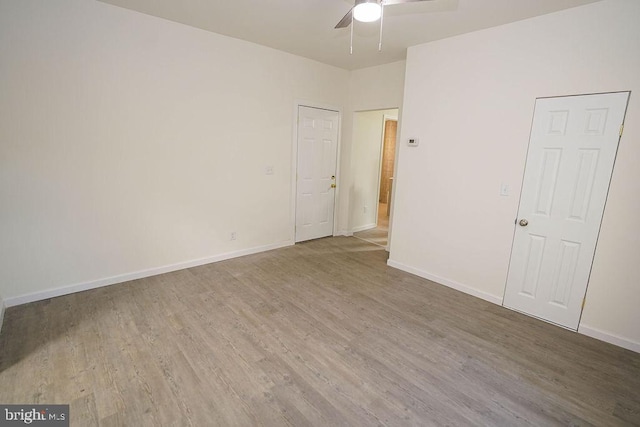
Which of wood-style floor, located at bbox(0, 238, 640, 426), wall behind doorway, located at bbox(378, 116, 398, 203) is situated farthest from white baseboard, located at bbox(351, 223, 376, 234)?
wood-style floor, located at bbox(0, 238, 640, 426)

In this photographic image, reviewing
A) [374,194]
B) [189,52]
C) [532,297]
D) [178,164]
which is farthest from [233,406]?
[374,194]

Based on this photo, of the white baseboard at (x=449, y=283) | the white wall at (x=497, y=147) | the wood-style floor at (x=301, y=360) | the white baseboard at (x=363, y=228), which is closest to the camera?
the wood-style floor at (x=301, y=360)

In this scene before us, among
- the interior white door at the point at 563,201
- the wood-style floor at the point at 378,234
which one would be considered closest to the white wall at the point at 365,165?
the wood-style floor at the point at 378,234

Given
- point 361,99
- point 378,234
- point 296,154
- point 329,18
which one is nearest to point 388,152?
point 378,234

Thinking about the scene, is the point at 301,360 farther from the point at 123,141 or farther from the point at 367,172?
the point at 367,172

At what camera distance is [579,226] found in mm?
2631

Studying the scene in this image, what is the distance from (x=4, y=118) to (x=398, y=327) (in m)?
3.93

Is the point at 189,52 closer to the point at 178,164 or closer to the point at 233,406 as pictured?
the point at 178,164

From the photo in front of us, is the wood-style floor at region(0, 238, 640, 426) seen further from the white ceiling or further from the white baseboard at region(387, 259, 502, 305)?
the white ceiling

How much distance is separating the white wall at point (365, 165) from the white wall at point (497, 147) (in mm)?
1502

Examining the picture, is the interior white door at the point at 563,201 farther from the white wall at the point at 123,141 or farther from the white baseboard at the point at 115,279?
the white baseboard at the point at 115,279

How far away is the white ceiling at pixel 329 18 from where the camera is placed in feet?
8.49

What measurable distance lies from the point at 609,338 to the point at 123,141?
5.02 meters

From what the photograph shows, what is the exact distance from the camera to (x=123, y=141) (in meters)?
3.10
